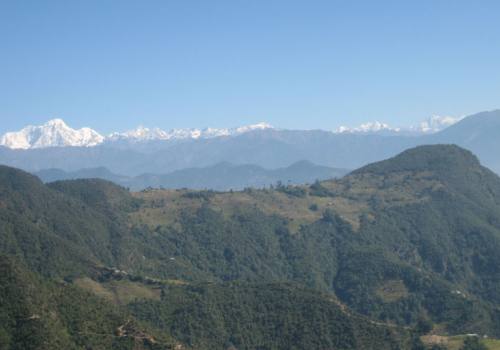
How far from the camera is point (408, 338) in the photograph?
149m

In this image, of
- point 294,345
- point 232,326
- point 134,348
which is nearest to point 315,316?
point 294,345

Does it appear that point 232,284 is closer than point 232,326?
No

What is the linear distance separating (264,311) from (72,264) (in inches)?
2273

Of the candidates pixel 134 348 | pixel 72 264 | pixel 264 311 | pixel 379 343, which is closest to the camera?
pixel 134 348

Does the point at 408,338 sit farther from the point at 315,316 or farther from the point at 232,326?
the point at 232,326

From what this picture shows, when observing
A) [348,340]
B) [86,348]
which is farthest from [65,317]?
[348,340]

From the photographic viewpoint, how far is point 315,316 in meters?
151

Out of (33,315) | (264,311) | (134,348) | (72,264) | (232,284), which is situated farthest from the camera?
(72,264)

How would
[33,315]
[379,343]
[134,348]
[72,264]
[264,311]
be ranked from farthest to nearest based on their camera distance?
[72,264]
[264,311]
[379,343]
[134,348]
[33,315]

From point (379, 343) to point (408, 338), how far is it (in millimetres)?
8354

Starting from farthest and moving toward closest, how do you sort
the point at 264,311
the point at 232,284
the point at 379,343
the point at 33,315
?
the point at 232,284, the point at 264,311, the point at 379,343, the point at 33,315

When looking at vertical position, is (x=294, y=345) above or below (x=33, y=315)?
below

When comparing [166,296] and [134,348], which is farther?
[166,296]

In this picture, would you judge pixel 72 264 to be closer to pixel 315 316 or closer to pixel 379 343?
pixel 315 316
